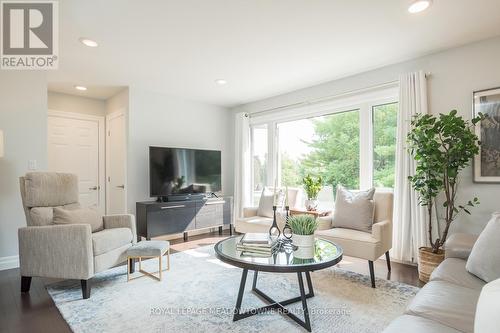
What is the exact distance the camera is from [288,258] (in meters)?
2.03

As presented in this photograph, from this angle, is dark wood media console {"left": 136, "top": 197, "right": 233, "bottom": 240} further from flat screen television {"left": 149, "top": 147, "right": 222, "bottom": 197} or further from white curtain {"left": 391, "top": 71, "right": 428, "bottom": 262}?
white curtain {"left": 391, "top": 71, "right": 428, "bottom": 262}

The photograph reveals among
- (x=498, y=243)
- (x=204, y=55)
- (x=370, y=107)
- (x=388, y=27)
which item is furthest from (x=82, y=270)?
(x=370, y=107)

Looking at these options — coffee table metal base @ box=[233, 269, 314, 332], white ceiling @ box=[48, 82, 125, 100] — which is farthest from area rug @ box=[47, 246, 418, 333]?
white ceiling @ box=[48, 82, 125, 100]

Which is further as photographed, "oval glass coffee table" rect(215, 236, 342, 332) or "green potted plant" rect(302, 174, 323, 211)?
"green potted plant" rect(302, 174, 323, 211)

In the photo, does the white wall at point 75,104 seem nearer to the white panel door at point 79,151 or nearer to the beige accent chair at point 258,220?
the white panel door at point 79,151

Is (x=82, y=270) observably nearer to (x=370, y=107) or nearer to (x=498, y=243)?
(x=498, y=243)

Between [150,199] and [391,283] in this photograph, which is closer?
[391,283]

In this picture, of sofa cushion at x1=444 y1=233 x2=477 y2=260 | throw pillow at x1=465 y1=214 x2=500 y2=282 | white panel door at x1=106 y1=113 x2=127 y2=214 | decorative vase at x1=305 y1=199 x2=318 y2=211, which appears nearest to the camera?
throw pillow at x1=465 y1=214 x2=500 y2=282

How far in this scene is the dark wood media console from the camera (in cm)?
400

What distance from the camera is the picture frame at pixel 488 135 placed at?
2.74 meters

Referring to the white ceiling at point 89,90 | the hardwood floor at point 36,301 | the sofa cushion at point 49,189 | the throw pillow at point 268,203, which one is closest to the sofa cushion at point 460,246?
the hardwood floor at point 36,301

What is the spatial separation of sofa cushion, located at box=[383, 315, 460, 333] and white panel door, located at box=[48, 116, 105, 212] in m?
5.10

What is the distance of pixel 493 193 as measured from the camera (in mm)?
2766

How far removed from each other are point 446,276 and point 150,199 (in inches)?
156
